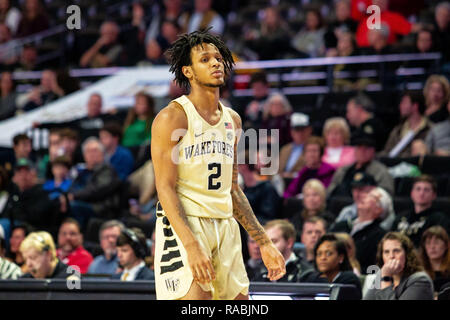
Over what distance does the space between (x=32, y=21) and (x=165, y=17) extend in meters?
2.40

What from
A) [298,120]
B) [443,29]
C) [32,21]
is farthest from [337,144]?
[32,21]

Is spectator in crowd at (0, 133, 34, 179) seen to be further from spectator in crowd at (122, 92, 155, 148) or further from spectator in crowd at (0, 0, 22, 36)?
spectator in crowd at (0, 0, 22, 36)

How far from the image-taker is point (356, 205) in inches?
299

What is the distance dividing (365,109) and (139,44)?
461 centimetres

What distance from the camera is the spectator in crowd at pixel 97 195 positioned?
349 inches

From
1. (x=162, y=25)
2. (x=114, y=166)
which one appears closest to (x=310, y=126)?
(x=114, y=166)

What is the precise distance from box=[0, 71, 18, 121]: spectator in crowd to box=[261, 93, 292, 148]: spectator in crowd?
4.01 meters

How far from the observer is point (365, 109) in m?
9.55

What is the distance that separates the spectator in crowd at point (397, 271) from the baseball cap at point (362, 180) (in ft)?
5.03

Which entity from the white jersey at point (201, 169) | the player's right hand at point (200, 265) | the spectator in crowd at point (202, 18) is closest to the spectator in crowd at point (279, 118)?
the spectator in crowd at point (202, 18)

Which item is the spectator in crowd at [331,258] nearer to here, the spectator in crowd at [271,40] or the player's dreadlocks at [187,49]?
the player's dreadlocks at [187,49]

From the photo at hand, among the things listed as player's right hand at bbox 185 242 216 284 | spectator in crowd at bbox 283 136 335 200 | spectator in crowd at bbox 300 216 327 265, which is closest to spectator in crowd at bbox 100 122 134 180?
spectator in crowd at bbox 283 136 335 200
